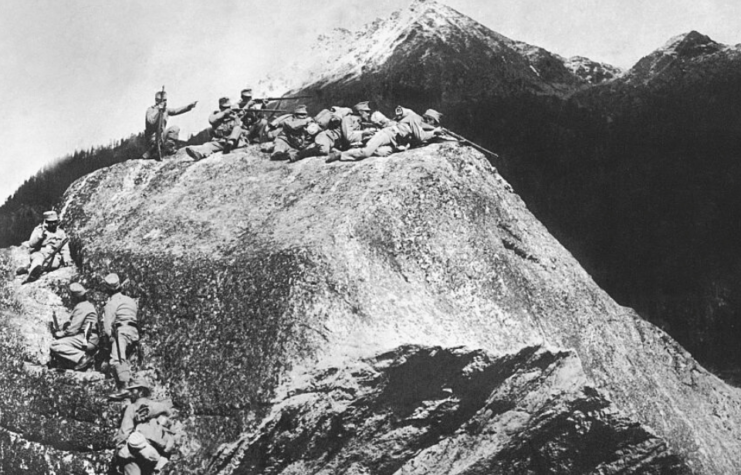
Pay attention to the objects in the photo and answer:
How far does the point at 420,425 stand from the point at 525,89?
70.5 feet

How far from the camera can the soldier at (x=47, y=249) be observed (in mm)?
17234

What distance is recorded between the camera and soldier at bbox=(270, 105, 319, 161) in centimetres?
1869

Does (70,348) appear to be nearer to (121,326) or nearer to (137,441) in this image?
(121,326)

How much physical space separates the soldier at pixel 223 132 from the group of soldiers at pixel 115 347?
293cm

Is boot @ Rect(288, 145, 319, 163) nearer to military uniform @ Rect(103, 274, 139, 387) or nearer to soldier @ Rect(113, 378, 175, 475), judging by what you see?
military uniform @ Rect(103, 274, 139, 387)

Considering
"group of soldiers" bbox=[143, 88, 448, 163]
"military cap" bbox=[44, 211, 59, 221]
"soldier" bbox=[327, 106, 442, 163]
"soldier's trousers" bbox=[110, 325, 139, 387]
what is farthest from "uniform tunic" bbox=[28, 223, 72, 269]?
"soldier" bbox=[327, 106, 442, 163]

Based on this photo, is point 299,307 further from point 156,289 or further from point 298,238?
point 156,289

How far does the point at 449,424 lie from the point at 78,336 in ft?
18.5

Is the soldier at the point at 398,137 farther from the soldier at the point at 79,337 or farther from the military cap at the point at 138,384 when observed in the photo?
the military cap at the point at 138,384

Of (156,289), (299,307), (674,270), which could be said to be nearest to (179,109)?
(156,289)

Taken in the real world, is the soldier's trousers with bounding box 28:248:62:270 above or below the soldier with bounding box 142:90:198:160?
below

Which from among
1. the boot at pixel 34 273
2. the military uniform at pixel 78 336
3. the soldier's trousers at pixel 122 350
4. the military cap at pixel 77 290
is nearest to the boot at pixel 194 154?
the boot at pixel 34 273

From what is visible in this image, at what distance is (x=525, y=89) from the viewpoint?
1364 inches

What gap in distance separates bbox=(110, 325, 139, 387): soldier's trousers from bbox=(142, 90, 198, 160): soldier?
5.22 m
